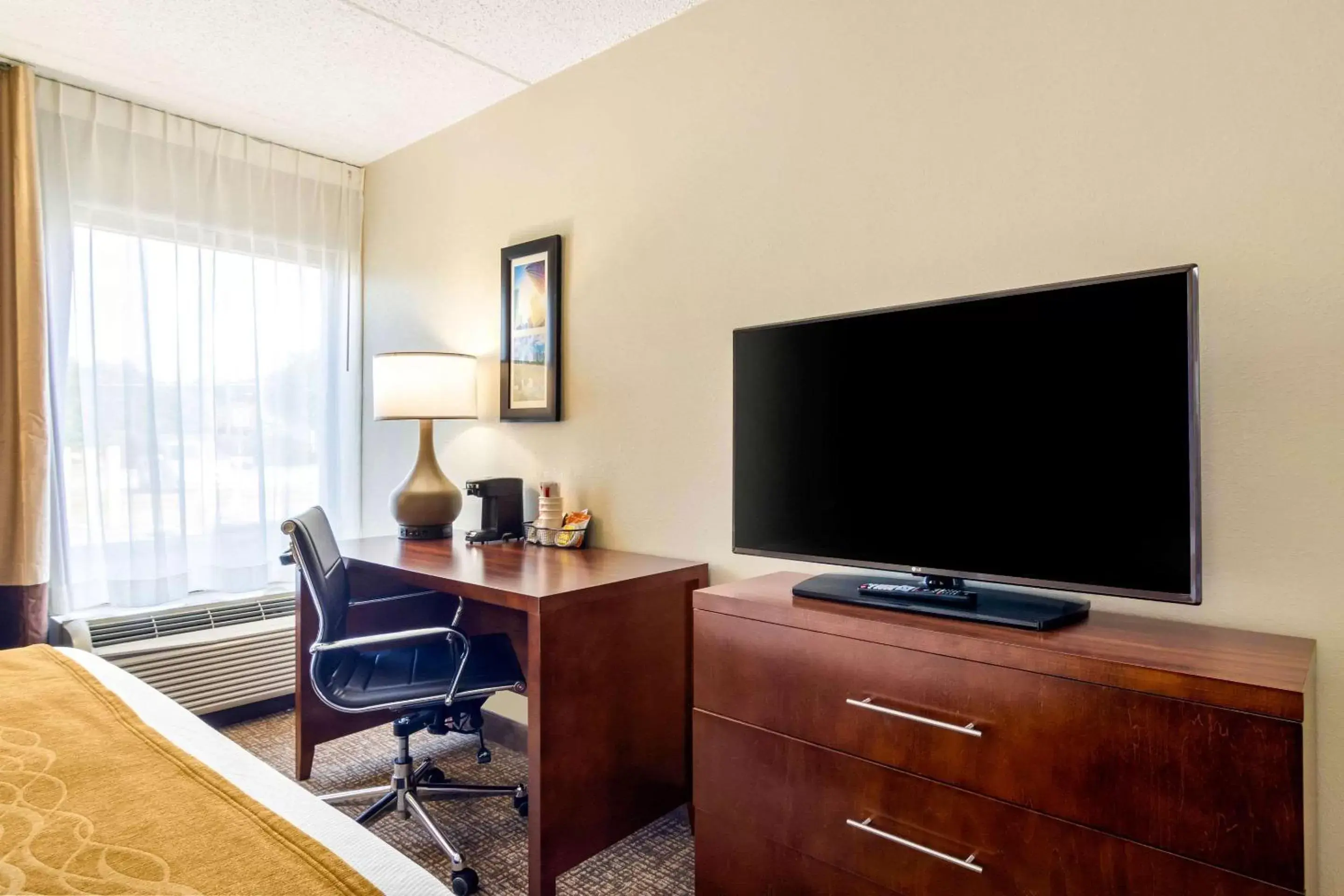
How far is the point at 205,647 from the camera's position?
2.96 metres

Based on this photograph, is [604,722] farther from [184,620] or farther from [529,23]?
[529,23]

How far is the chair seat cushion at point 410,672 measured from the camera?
2049 millimetres

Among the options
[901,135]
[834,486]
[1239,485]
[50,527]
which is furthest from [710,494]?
[50,527]

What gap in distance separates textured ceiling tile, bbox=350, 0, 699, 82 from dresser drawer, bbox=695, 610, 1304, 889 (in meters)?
1.94

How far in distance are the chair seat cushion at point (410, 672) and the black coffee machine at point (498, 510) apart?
0.43 metres

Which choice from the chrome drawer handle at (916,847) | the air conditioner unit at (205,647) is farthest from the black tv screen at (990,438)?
the air conditioner unit at (205,647)

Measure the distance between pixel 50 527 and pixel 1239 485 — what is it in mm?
3662

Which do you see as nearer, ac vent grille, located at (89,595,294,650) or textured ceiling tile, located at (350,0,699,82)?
textured ceiling tile, located at (350,0,699,82)

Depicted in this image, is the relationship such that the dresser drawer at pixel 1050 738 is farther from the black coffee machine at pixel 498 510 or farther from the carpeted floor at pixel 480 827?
the black coffee machine at pixel 498 510

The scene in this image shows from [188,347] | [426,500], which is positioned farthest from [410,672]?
[188,347]

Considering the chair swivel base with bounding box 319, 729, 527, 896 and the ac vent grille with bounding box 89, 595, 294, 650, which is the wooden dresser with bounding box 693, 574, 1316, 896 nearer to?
the chair swivel base with bounding box 319, 729, 527, 896

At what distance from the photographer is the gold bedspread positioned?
830 mm

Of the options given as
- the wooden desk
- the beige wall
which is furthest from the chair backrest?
the beige wall

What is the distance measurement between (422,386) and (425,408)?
0.28ft
